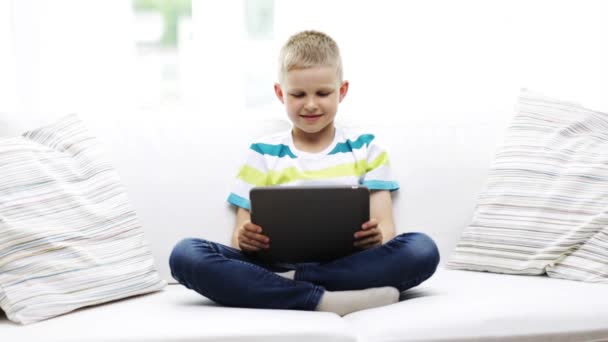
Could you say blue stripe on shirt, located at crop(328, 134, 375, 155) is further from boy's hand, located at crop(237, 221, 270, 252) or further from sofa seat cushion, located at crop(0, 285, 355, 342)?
sofa seat cushion, located at crop(0, 285, 355, 342)

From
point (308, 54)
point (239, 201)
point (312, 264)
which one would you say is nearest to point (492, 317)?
point (312, 264)

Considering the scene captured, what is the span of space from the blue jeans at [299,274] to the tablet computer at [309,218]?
0.04 m

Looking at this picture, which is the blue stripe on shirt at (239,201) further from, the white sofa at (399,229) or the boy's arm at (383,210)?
the boy's arm at (383,210)

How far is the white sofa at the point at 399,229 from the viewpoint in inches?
54.7

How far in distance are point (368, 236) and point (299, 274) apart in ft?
0.56

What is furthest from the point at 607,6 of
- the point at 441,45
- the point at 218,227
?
the point at 218,227

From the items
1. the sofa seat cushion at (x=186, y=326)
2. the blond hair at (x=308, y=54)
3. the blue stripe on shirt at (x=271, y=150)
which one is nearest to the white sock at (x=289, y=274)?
the sofa seat cushion at (x=186, y=326)

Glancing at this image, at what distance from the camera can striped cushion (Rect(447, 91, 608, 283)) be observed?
180 centimetres

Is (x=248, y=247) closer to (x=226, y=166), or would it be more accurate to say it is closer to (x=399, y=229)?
(x=226, y=166)

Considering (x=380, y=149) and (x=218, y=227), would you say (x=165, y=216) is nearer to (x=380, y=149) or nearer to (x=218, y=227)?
(x=218, y=227)

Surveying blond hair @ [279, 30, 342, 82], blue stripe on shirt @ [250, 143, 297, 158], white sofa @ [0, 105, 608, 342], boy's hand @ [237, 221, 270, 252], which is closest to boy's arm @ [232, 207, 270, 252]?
boy's hand @ [237, 221, 270, 252]

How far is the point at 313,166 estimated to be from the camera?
196 cm

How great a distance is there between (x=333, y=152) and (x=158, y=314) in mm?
701

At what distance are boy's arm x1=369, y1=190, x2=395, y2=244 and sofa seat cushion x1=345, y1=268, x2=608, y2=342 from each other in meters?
0.33
